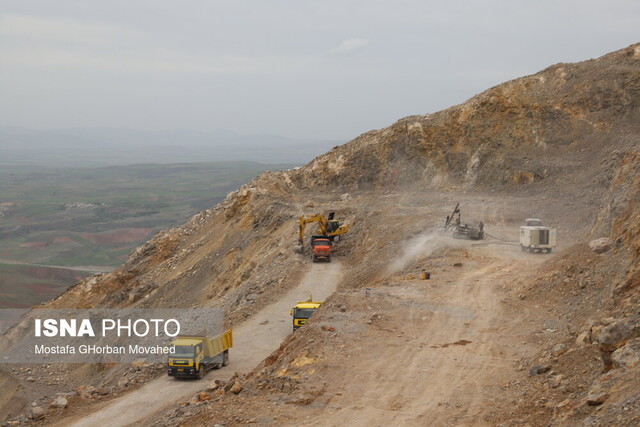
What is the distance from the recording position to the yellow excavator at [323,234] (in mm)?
37094

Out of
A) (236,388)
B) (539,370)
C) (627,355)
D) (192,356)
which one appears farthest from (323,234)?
(627,355)

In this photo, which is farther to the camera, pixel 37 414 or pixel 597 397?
pixel 37 414

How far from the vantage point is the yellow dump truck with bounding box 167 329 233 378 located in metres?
→ 22.3

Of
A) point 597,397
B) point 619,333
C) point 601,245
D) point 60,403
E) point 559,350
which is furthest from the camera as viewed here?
point 601,245

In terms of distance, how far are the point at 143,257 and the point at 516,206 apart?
23420mm

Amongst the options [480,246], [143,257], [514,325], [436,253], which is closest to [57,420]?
[514,325]

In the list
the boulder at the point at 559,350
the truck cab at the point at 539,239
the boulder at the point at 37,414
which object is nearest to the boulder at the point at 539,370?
the boulder at the point at 559,350

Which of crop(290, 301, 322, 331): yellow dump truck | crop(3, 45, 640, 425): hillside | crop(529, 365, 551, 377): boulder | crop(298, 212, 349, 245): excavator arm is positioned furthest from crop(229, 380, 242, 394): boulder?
crop(298, 212, 349, 245): excavator arm

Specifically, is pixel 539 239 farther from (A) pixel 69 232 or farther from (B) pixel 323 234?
(A) pixel 69 232

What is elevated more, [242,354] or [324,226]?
[324,226]

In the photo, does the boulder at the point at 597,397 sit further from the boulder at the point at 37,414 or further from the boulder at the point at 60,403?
the boulder at the point at 37,414

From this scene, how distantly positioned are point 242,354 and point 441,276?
826 cm

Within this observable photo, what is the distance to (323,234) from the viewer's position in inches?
1543

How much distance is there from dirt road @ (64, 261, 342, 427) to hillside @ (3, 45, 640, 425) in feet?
0.96
